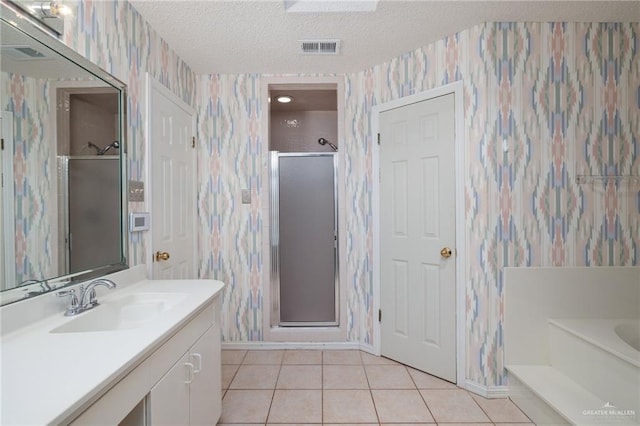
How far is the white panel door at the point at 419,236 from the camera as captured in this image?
2.28 m

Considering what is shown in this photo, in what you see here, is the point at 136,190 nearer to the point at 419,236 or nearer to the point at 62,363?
the point at 62,363

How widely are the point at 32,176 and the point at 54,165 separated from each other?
0.38 feet

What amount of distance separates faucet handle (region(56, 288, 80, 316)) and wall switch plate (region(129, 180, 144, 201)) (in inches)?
25.4

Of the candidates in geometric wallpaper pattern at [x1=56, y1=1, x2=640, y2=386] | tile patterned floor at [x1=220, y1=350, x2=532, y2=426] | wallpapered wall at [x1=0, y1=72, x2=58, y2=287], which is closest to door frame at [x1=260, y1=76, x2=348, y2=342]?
tile patterned floor at [x1=220, y1=350, x2=532, y2=426]

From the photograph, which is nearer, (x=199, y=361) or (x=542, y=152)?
(x=199, y=361)

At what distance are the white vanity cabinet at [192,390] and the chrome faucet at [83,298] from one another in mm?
451

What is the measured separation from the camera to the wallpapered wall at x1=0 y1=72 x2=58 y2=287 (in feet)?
3.71

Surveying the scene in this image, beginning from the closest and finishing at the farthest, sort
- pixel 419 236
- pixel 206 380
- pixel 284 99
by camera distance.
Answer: pixel 206 380 < pixel 419 236 < pixel 284 99

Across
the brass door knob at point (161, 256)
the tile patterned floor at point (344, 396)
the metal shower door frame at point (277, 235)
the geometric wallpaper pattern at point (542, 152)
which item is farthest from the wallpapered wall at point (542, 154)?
the brass door knob at point (161, 256)

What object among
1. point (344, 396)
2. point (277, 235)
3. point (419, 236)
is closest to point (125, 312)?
point (344, 396)

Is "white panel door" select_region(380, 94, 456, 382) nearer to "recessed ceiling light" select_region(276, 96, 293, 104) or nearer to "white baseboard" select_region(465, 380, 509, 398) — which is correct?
"white baseboard" select_region(465, 380, 509, 398)

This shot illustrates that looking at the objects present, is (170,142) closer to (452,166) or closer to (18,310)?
(18,310)

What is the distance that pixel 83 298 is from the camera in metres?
1.31

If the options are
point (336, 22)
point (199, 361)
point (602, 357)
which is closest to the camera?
point (199, 361)
